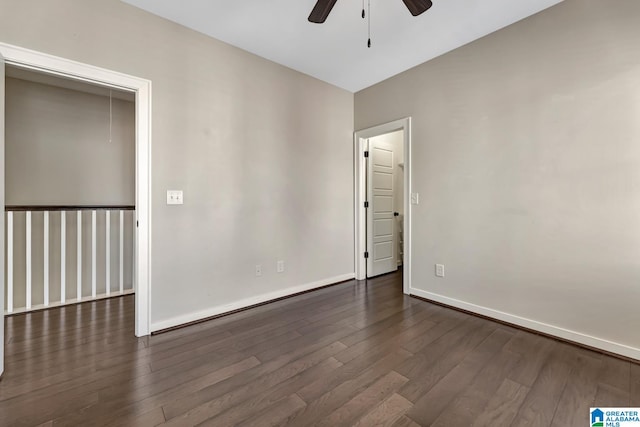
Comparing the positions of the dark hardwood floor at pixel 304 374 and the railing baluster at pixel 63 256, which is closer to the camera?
the dark hardwood floor at pixel 304 374

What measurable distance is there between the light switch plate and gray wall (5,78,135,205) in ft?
5.66

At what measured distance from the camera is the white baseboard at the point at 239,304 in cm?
239

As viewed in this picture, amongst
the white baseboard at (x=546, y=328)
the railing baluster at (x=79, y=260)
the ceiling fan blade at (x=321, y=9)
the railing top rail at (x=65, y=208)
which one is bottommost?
the white baseboard at (x=546, y=328)

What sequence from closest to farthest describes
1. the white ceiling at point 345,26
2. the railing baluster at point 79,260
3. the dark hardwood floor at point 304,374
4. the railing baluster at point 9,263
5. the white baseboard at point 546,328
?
the dark hardwood floor at point 304,374, the white baseboard at point 546,328, the white ceiling at point 345,26, the railing baluster at point 9,263, the railing baluster at point 79,260

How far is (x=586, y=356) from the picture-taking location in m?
1.94

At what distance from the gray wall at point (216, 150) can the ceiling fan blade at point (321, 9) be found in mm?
1293

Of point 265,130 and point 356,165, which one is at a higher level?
point 265,130

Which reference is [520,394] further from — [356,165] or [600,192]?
[356,165]

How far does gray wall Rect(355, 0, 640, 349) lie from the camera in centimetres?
192

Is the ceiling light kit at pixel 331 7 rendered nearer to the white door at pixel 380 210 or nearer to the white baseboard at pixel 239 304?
the white door at pixel 380 210

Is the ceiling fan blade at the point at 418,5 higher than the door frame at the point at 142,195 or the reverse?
higher

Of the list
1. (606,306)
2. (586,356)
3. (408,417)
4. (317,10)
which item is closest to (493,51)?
(317,10)

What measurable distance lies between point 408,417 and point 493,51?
3065mm

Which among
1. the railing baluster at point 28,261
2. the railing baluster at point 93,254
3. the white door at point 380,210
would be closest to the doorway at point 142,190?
the railing baluster at point 93,254
